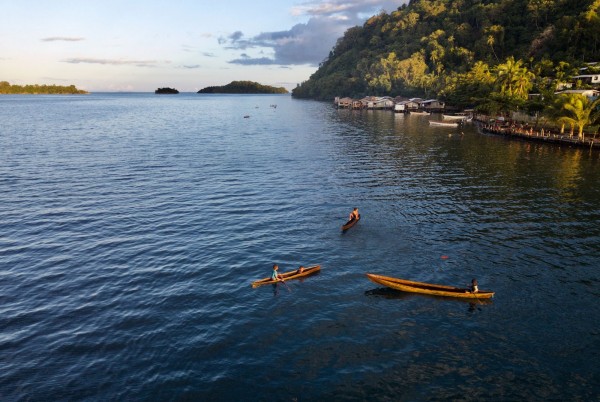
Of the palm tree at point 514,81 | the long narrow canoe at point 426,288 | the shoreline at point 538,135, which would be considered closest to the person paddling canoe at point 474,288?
the long narrow canoe at point 426,288

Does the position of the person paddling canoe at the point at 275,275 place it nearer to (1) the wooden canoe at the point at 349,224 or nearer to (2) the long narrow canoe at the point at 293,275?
(2) the long narrow canoe at the point at 293,275

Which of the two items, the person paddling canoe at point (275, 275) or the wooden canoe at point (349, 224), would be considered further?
the wooden canoe at point (349, 224)

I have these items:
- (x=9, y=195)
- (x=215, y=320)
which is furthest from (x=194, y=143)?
(x=215, y=320)

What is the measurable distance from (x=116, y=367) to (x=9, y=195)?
50781mm

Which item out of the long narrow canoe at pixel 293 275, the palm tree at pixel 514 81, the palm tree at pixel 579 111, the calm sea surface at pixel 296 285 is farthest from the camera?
the palm tree at pixel 514 81

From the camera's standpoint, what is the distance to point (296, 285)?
36344mm

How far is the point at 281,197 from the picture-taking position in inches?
2495

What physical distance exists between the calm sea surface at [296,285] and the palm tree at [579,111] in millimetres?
18701

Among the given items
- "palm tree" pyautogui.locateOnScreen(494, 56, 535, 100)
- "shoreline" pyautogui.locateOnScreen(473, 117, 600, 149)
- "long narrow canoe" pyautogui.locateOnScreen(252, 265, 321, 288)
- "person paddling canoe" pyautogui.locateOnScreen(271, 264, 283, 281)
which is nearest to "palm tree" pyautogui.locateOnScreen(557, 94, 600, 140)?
"shoreline" pyautogui.locateOnScreen(473, 117, 600, 149)

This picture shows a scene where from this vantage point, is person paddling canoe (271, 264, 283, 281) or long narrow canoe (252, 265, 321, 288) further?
person paddling canoe (271, 264, 283, 281)

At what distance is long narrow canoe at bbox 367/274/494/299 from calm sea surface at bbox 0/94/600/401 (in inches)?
27.5

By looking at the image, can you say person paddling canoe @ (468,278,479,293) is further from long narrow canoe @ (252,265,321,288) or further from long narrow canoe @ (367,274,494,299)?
long narrow canoe @ (252,265,321,288)

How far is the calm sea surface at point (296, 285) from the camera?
81.6 ft

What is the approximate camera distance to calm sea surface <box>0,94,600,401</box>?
24.9m
